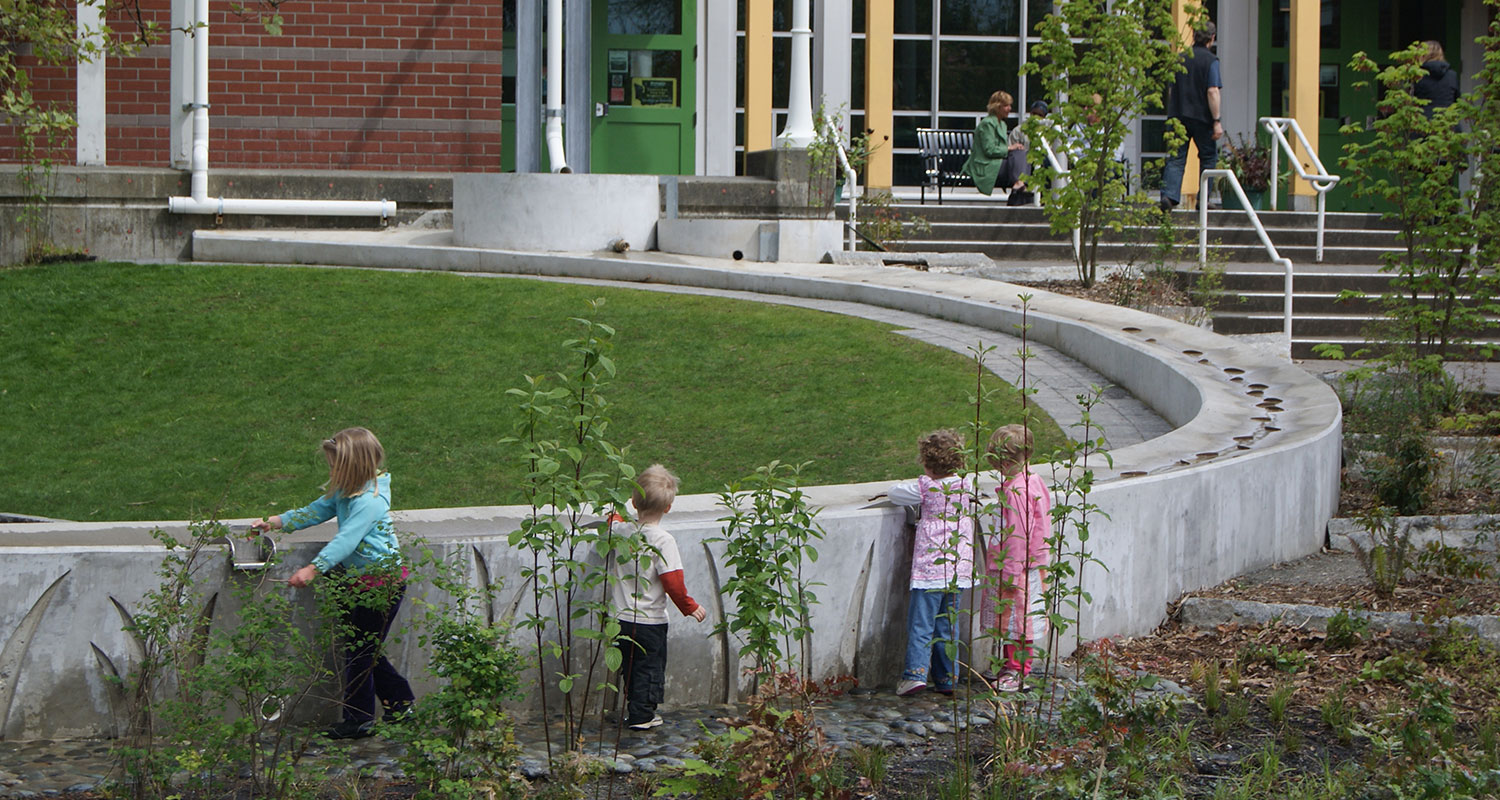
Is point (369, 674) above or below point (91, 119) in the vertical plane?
below

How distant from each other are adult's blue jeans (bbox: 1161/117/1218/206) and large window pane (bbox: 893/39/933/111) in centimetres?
640

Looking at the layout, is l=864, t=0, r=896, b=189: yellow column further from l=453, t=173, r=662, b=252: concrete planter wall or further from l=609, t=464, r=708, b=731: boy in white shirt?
l=609, t=464, r=708, b=731: boy in white shirt

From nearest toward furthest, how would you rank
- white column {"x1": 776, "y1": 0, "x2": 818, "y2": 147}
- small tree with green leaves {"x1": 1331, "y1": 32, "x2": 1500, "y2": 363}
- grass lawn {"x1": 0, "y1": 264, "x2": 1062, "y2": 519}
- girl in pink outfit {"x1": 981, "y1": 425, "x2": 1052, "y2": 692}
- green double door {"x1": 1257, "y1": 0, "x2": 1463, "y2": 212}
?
girl in pink outfit {"x1": 981, "y1": 425, "x2": 1052, "y2": 692}, grass lawn {"x1": 0, "y1": 264, "x2": 1062, "y2": 519}, small tree with green leaves {"x1": 1331, "y1": 32, "x2": 1500, "y2": 363}, white column {"x1": 776, "y1": 0, "x2": 818, "y2": 147}, green double door {"x1": 1257, "y1": 0, "x2": 1463, "y2": 212}

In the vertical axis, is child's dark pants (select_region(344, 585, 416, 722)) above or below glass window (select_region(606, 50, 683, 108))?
below

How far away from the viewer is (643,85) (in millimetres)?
20391

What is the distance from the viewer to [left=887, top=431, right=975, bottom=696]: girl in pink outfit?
5.24m

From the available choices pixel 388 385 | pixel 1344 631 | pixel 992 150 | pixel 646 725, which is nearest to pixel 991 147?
pixel 992 150

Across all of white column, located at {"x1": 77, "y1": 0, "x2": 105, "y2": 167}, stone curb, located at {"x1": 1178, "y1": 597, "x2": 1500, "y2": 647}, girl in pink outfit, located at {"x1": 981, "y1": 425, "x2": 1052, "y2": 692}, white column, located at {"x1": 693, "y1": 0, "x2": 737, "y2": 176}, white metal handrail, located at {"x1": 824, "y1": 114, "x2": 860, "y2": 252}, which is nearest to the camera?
girl in pink outfit, located at {"x1": 981, "y1": 425, "x2": 1052, "y2": 692}

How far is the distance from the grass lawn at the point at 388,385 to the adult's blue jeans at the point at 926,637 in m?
2.37

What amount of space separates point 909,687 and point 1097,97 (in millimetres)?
8162

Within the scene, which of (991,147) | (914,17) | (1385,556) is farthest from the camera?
(914,17)

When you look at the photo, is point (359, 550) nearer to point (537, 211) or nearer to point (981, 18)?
point (537, 211)

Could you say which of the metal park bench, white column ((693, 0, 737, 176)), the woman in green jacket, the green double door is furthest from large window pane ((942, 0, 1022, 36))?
the woman in green jacket

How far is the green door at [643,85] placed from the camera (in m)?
20.3
